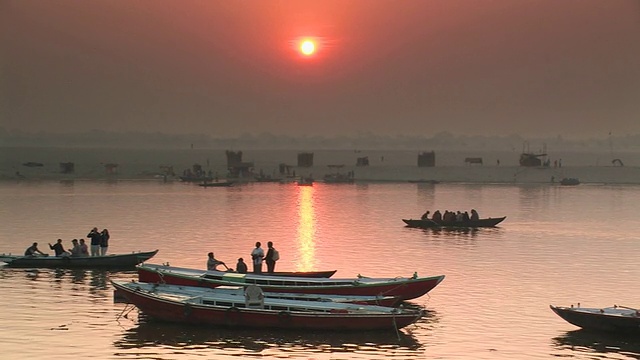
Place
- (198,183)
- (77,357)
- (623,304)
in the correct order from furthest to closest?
1. (198,183)
2. (623,304)
3. (77,357)

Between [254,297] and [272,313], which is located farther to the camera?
[254,297]

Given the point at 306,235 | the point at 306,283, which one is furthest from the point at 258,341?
the point at 306,235

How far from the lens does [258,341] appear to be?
31.5 meters

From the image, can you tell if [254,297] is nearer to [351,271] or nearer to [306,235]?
[351,271]

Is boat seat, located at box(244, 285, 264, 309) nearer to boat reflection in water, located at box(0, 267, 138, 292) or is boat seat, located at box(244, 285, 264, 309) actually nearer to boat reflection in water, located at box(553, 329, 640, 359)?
boat reflection in water, located at box(553, 329, 640, 359)

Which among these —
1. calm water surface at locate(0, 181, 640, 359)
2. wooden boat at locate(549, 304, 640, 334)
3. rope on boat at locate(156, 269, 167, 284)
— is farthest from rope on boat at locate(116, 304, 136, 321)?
wooden boat at locate(549, 304, 640, 334)

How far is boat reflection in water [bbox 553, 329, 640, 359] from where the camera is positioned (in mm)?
30312

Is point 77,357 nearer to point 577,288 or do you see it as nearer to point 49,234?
point 577,288

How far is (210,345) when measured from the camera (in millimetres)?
31047

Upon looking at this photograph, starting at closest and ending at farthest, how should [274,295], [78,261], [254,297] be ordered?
[254,297]
[274,295]
[78,261]

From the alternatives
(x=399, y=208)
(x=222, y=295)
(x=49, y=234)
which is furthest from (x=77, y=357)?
(x=399, y=208)

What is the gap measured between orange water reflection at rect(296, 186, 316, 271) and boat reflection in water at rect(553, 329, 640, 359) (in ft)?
71.4

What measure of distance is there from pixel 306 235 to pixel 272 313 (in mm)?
42972

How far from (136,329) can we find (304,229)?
48.7m
